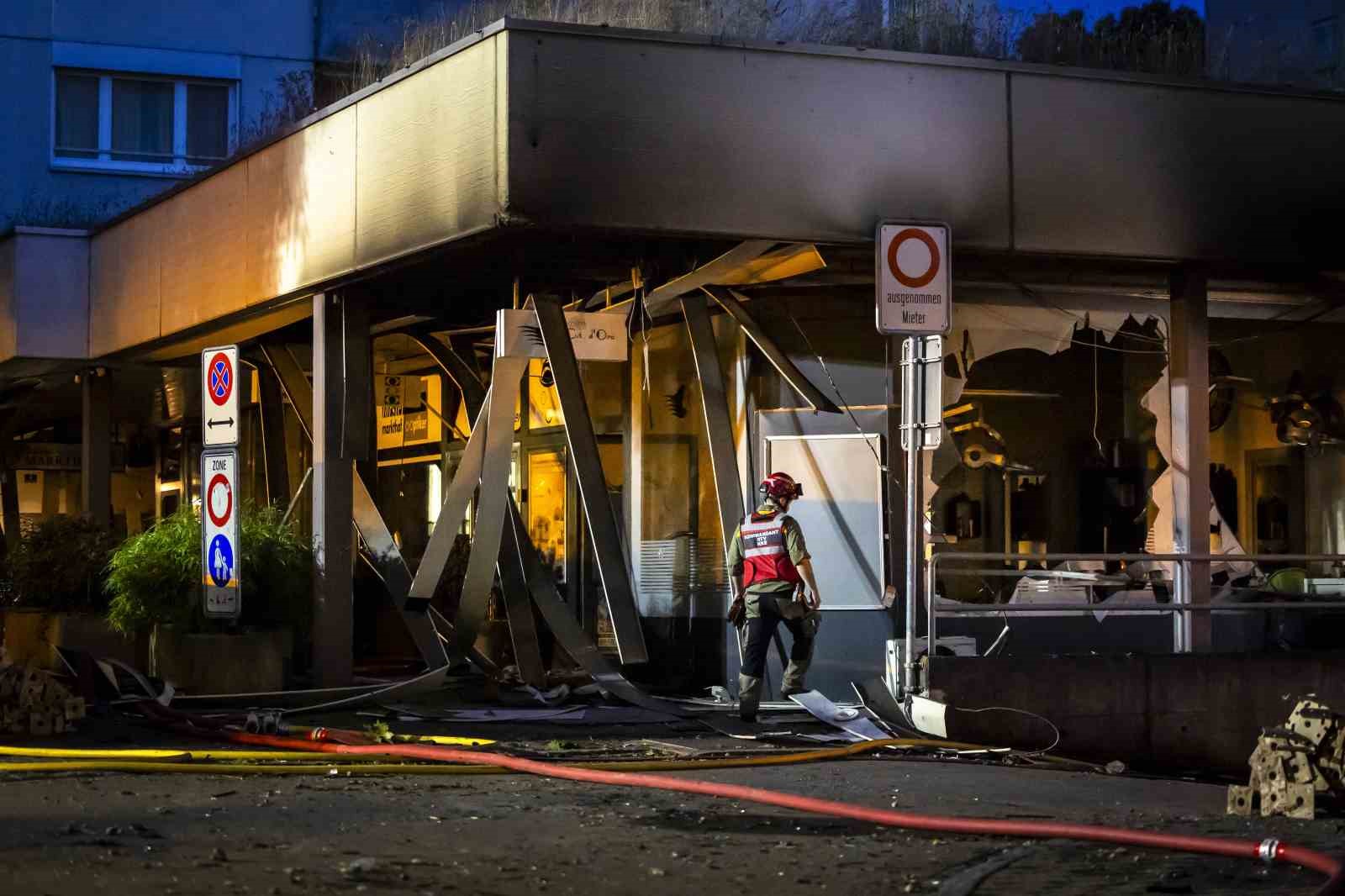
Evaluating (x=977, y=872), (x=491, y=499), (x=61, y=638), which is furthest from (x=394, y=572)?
(x=977, y=872)

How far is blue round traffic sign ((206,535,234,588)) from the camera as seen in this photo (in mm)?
14867

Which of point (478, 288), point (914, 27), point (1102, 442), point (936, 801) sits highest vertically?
point (914, 27)

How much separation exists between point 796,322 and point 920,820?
7987mm

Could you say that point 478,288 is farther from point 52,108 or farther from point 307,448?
point 52,108

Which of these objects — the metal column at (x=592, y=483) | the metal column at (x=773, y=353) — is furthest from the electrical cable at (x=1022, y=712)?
the metal column at (x=773, y=353)

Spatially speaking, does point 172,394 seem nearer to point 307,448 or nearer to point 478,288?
point 307,448

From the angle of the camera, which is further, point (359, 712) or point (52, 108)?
point (52, 108)

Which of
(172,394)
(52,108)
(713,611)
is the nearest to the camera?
(713,611)

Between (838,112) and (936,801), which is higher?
(838,112)

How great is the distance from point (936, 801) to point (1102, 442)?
7.86 meters

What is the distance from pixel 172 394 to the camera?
1010 inches

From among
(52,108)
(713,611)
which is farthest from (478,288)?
(52,108)

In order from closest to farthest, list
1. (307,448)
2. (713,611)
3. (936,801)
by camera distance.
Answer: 1. (936,801)
2. (713,611)
3. (307,448)

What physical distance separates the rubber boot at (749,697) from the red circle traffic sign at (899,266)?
3134 millimetres
